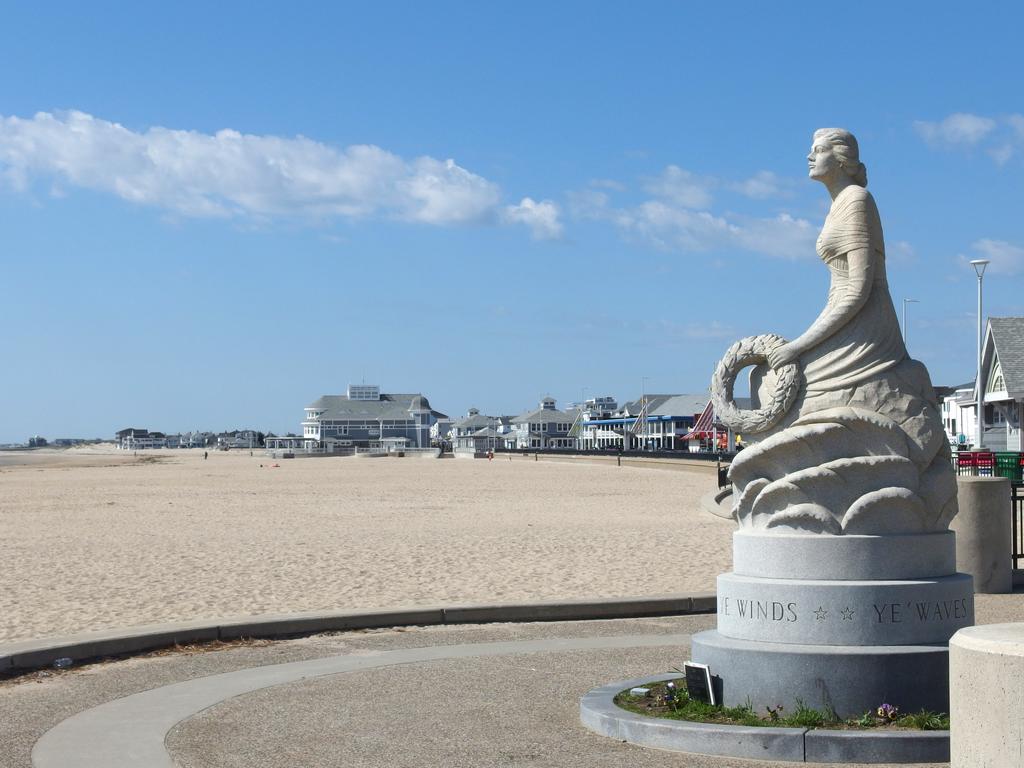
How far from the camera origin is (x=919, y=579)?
27.2 ft

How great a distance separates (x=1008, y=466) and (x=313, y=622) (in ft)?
83.8

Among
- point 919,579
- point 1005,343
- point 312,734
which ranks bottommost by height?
point 312,734

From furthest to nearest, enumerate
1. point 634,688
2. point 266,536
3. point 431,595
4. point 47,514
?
point 47,514, point 266,536, point 431,595, point 634,688

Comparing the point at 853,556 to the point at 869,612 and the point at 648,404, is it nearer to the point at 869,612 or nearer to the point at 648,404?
the point at 869,612

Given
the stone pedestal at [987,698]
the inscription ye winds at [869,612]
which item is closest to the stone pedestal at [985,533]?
the inscription ye winds at [869,612]

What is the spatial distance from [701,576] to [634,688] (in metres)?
8.14

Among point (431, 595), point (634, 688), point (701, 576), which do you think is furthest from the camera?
point (701, 576)

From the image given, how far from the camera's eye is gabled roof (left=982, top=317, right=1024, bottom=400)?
50094 mm

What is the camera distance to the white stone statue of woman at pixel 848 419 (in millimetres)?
8367

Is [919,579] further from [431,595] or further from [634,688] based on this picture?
[431,595]

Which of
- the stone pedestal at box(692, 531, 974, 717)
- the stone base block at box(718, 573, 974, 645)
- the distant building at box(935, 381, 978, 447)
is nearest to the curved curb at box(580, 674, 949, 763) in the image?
the stone pedestal at box(692, 531, 974, 717)

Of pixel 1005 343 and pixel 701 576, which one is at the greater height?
pixel 1005 343

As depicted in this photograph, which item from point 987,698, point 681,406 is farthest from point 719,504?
point 681,406

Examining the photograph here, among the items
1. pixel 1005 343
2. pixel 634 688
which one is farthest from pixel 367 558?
pixel 1005 343
